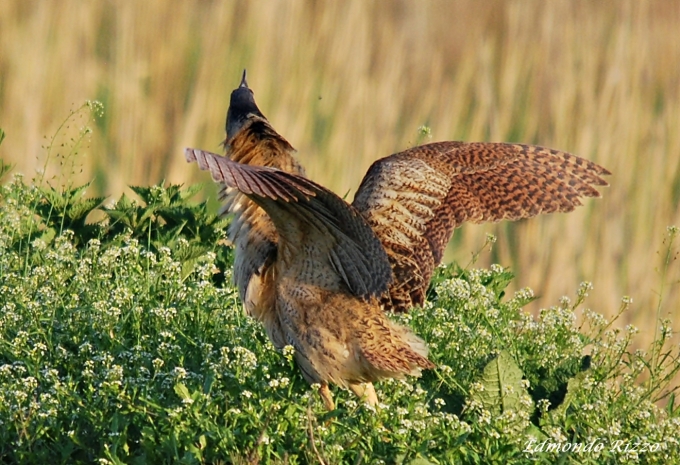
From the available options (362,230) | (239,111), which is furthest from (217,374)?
(239,111)

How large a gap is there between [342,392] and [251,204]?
2.99 ft

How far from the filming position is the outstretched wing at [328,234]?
4207 mm

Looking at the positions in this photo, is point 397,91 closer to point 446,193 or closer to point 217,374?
point 446,193

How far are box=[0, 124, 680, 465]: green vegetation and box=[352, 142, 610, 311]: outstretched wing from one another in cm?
37

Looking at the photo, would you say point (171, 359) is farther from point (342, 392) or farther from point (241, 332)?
point (342, 392)

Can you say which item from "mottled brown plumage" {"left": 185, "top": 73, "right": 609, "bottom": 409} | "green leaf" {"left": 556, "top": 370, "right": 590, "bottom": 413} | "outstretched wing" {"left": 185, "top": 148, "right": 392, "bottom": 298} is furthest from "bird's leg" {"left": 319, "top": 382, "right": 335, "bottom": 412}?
"green leaf" {"left": 556, "top": 370, "right": 590, "bottom": 413}

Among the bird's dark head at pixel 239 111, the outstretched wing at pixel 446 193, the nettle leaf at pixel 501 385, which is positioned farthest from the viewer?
the bird's dark head at pixel 239 111

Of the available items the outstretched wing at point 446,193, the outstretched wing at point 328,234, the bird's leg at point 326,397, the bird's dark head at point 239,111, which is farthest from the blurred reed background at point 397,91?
the bird's leg at point 326,397

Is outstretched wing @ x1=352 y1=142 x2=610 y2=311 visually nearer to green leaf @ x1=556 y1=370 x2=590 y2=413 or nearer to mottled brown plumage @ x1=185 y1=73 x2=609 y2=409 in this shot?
mottled brown plumage @ x1=185 y1=73 x2=609 y2=409

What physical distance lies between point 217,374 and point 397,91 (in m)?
3.69

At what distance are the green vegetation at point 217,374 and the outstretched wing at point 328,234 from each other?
0.45 metres

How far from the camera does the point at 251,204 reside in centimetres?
501

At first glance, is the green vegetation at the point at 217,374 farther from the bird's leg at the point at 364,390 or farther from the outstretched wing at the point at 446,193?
the outstretched wing at the point at 446,193

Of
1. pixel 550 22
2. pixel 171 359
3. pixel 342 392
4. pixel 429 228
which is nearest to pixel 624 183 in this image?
pixel 550 22
